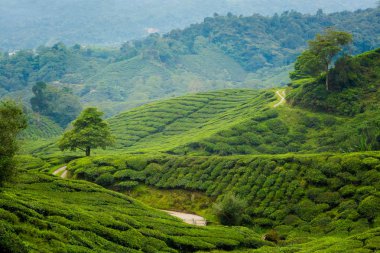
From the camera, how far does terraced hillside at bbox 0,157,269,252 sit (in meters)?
30.9

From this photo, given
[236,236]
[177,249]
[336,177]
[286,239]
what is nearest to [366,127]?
[336,177]

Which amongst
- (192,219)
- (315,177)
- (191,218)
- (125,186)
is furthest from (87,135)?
(315,177)

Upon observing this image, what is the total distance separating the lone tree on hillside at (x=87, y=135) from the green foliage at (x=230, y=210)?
3485cm

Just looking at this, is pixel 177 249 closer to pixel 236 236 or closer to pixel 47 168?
pixel 236 236

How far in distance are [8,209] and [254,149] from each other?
66105 millimetres

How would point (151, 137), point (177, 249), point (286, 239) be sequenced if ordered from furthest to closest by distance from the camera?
point (151, 137) < point (286, 239) < point (177, 249)

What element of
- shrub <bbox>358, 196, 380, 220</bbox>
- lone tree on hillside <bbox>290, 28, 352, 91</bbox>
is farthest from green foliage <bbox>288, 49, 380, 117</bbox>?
shrub <bbox>358, 196, 380, 220</bbox>

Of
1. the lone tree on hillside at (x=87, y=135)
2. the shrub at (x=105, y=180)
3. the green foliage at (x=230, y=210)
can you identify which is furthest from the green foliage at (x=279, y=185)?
the lone tree on hillside at (x=87, y=135)

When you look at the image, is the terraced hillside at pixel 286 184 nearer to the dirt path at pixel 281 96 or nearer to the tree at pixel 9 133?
the tree at pixel 9 133

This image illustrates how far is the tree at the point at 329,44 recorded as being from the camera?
9950cm

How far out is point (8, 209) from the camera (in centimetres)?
3306

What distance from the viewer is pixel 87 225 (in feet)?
120

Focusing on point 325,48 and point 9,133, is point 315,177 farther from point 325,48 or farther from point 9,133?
point 325,48

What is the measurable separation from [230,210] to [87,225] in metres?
22.5
